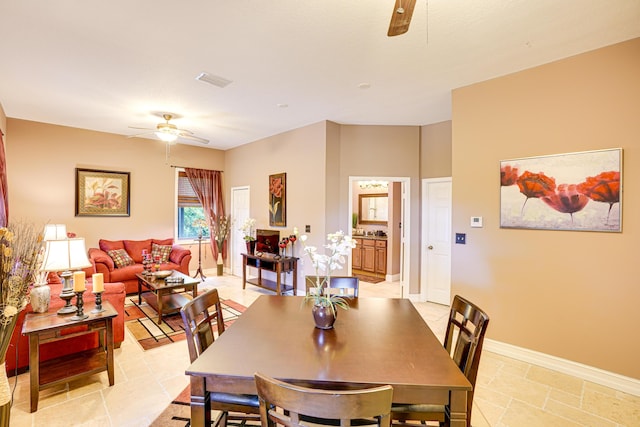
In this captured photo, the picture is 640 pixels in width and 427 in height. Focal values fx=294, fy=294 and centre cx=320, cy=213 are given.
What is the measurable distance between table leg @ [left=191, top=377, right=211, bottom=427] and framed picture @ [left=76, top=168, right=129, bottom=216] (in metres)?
5.41

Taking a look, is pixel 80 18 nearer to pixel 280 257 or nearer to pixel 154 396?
pixel 154 396

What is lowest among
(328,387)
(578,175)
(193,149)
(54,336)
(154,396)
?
(154,396)

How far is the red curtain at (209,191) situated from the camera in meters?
6.56

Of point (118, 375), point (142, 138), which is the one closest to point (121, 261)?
point (142, 138)

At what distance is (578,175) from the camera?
104 inches

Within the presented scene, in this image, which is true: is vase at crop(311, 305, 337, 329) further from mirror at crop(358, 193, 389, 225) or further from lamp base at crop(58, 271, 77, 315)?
mirror at crop(358, 193, 389, 225)

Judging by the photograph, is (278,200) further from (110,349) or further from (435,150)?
(110,349)

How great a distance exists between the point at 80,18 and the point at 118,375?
2.93m

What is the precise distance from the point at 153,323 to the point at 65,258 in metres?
1.87

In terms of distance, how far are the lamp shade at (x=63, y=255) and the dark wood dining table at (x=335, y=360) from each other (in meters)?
1.54

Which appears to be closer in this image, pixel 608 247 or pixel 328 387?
pixel 328 387

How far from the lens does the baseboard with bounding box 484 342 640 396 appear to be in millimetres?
2412

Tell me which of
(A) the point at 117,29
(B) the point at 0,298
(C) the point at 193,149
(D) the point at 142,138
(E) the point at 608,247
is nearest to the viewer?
(B) the point at 0,298

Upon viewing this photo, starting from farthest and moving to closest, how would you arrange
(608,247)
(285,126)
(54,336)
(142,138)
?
(142,138)
(285,126)
(608,247)
(54,336)
